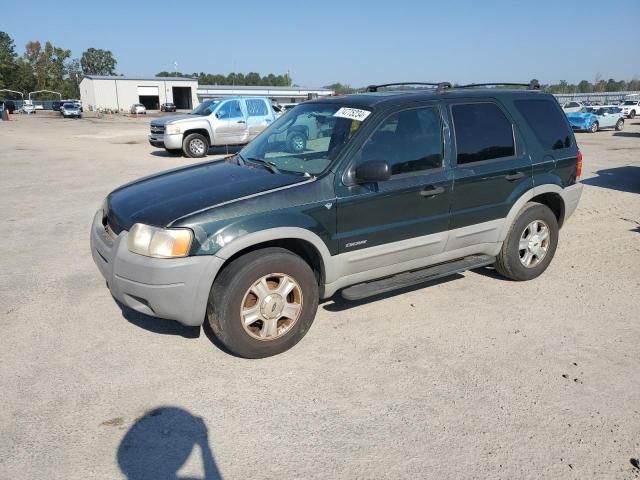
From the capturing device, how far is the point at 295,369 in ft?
11.8

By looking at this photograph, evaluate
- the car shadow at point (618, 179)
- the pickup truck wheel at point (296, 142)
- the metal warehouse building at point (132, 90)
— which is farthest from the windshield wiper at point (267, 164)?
the metal warehouse building at point (132, 90)

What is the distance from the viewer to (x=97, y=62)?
155 meters

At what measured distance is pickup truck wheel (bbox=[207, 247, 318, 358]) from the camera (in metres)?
3.47

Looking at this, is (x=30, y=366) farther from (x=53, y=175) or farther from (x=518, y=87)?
(x=53, y=175)

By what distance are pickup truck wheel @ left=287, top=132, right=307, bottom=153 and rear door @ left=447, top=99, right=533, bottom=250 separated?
1307 mm

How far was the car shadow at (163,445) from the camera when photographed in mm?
2599

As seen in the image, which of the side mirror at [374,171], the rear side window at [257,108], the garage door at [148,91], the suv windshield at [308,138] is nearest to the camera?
the side mirror at [374,171]

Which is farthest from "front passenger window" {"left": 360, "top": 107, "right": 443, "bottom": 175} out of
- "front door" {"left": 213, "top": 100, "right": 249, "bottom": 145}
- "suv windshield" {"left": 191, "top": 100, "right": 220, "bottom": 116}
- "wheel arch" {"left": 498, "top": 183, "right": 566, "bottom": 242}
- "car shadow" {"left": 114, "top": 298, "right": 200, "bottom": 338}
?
"suv windshield" {"left": 191, "top": 100, "right": 220, "bottom": 116}

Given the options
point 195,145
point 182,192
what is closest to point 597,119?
point 195,145

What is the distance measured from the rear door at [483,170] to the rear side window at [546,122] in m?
0.29

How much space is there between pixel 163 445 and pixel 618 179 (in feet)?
38.4

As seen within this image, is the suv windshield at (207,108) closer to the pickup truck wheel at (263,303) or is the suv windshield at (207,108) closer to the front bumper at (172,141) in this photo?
the front bumper at (172,141)

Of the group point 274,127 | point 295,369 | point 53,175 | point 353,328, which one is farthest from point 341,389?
point 53,175

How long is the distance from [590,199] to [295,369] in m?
7.75
